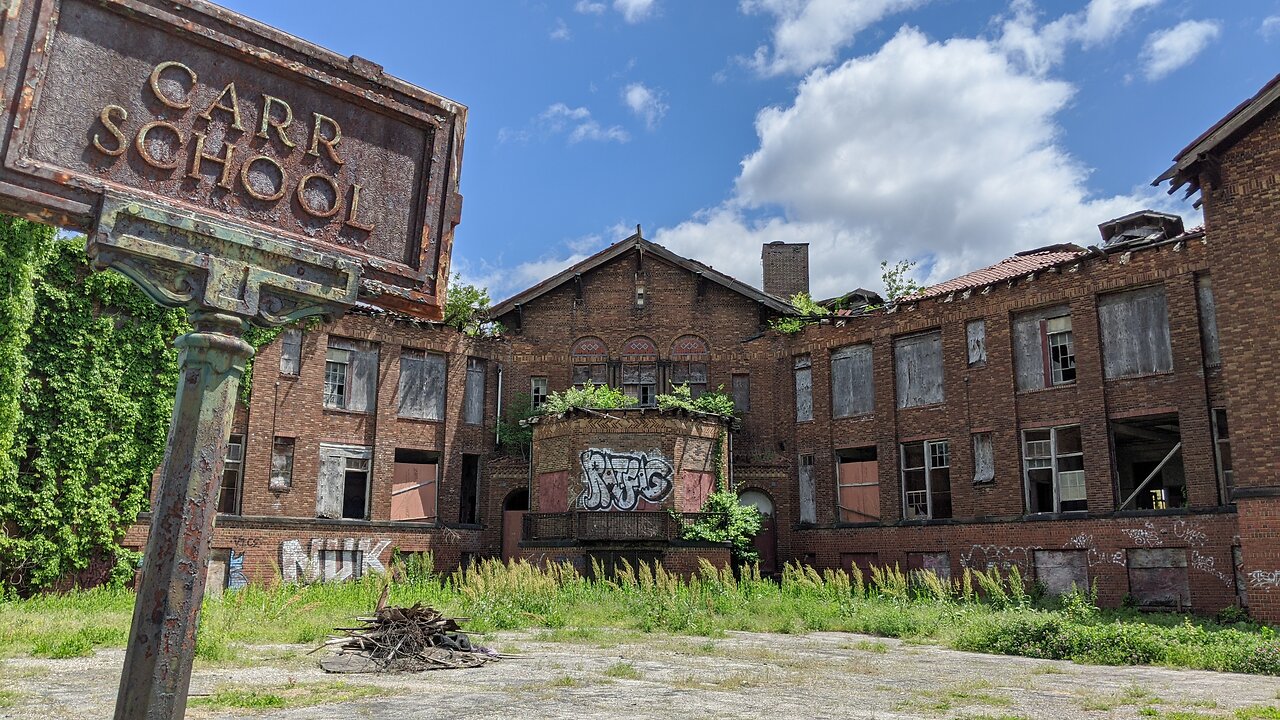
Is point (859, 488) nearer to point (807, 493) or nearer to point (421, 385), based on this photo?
point (807, 493)

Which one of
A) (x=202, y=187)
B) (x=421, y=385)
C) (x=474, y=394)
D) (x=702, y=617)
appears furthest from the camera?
(x=474, y=394)

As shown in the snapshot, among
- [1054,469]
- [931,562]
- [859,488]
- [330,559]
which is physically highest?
[1054,469]

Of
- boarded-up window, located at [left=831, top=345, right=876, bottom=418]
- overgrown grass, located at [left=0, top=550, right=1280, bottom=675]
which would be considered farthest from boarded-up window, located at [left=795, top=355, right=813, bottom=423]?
overgrown grass, located at [left=0, top=550, right=1280, bottom=675]

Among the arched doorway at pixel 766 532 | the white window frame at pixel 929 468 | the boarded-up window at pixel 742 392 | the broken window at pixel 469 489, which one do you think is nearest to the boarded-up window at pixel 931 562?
the white window frame at pixel 929 468

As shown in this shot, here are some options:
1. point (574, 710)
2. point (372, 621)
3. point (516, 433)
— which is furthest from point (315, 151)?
point (516, 433)

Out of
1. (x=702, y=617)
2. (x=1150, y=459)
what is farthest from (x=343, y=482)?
(x=1150, y=459)

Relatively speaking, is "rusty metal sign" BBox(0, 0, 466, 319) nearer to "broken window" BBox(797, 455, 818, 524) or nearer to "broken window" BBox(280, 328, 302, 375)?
"broken window" BBox(280, 328, 302, 375)

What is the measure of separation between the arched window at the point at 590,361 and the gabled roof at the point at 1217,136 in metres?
17.1

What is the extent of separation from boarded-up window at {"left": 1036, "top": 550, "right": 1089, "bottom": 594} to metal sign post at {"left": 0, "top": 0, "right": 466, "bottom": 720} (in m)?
21.8

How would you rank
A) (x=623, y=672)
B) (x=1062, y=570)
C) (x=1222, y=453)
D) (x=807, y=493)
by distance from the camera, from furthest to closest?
(x=807, y=493)
(x=1062, y=570)
(x=1222, y=453)
(x=623, y=672)

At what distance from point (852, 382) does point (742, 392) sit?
3930 mm

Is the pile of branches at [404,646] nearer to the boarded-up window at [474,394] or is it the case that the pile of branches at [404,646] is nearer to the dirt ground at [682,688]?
the dirt ground at [682,688]

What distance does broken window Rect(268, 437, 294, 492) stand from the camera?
25469mm

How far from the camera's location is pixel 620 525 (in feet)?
81.4
